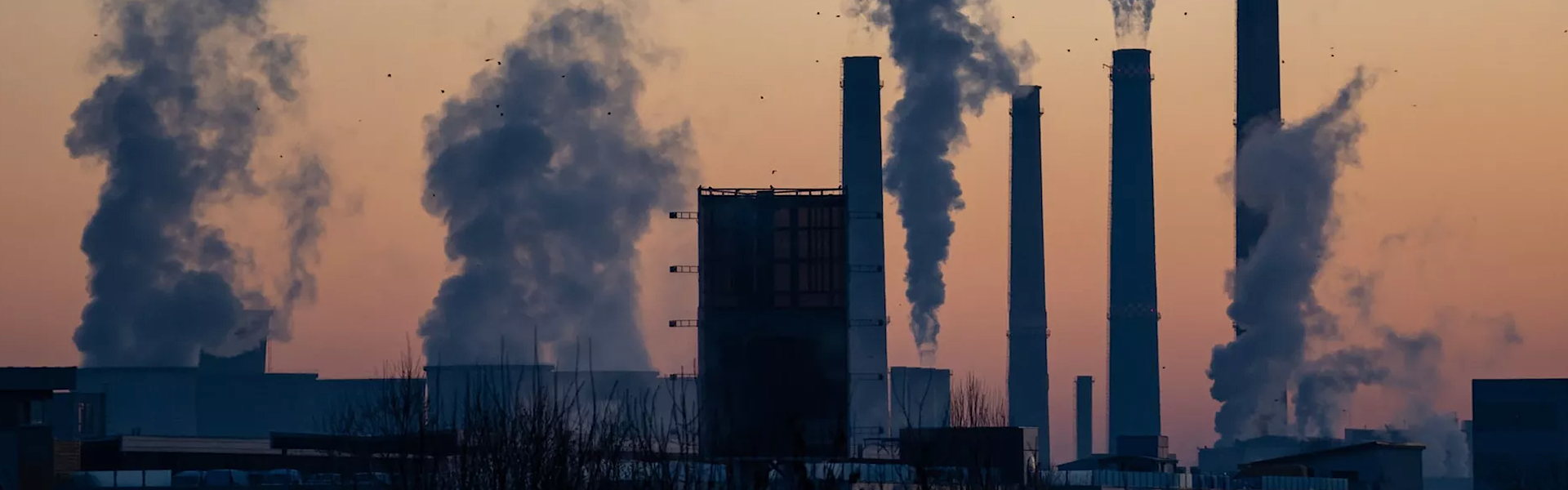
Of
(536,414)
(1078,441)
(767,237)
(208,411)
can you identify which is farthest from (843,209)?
(1078,441)

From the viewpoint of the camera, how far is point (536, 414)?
75.5 feet

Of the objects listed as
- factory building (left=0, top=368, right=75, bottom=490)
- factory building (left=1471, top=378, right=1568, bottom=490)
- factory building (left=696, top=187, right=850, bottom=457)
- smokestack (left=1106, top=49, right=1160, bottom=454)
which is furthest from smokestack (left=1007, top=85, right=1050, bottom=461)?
factory building (left=0, top=368, right=75, bottom=490)

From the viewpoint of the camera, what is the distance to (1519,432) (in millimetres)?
81250

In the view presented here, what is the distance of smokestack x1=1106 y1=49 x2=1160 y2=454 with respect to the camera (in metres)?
117

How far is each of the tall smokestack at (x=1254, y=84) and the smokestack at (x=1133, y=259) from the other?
11002 mm

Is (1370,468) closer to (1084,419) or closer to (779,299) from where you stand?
(779,299)

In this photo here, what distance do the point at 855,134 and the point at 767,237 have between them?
5138 cm

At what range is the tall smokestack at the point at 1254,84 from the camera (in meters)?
105

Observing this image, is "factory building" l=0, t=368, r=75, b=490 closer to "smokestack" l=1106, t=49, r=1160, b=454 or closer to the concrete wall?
the concrete wall

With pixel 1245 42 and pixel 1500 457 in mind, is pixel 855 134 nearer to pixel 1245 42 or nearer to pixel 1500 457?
pixel 1245 42

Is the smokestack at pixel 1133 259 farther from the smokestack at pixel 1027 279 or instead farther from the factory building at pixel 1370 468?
the factory building at pixel 1370 468

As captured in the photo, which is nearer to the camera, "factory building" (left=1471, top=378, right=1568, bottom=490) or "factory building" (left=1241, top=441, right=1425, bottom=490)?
"factory building" (left=1241, top=441, right=1425, bottom=490)

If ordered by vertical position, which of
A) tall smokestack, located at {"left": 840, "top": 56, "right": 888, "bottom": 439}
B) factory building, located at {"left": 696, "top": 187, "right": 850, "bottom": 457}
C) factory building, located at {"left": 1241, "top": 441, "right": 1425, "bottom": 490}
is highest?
tall smokestack, located at {"left": 840, "top": 56, "right": 888, "bottom": 439}

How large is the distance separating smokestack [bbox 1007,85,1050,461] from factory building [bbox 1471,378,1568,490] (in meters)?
39.6
